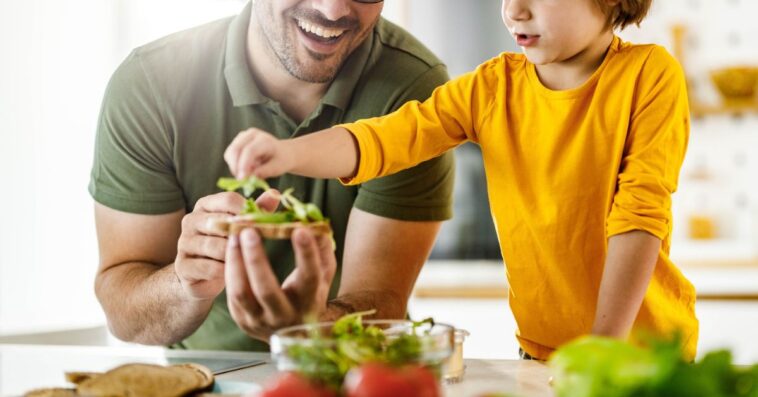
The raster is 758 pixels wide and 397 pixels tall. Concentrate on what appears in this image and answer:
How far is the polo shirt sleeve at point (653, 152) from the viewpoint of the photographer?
139 cm

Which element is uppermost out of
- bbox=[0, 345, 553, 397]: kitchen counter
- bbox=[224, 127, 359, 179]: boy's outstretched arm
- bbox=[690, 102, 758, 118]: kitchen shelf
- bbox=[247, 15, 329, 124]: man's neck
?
bbox=[247, 15, 329, 124]: man's neck

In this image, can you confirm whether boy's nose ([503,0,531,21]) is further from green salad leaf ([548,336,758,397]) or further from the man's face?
green salad leaf ([548,336,758,397])

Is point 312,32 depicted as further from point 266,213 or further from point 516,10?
point 266,213

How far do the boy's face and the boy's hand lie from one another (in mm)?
485

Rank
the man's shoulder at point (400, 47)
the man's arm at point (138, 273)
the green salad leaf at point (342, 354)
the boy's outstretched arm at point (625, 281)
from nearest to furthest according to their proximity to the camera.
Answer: the green salad leaf at point (342, 354), the boy's outstretched arm at point (625, 281), the man's arm at point (138, 273), the man's shoulder at point (400, 47)

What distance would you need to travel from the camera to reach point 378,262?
1947mm

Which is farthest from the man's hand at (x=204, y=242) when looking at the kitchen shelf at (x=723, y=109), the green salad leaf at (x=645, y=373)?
the kitchen shelf at (x=723, y=109)

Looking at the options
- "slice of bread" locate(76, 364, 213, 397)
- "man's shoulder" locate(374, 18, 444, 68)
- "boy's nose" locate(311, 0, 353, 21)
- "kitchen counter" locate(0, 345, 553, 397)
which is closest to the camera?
"slice of bread" locate(76, 364, 213, 397)

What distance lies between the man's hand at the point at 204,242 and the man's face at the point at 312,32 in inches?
20.1

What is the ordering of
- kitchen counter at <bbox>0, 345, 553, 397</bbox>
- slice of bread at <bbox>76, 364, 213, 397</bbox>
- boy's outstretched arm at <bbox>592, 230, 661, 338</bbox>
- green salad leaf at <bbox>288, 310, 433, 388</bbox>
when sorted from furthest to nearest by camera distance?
boy's outstretched arm at <bbox>592, 230, 661, 338</bbox> < kitchen counter at <bbox>0, 345, 553, 397</bbox> < slice of bread at <bbox>76, 364, 213, 397</bbox> < green salad leaf at <bbox>288, 310, 433, 388</bbox>

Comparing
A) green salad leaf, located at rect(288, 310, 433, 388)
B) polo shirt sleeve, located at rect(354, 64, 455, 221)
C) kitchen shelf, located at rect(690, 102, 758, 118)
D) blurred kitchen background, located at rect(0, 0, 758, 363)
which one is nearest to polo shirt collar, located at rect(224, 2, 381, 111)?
polo shirt sleeve, located at rect(354, 64, 455, 221)

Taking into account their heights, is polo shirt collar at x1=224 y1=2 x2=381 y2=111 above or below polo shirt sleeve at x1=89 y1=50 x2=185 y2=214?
above

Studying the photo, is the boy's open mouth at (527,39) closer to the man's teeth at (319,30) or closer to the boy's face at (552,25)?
the boy's face at (552,25)

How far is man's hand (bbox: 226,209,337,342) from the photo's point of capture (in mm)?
1155
